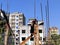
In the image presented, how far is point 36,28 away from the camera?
3465mm

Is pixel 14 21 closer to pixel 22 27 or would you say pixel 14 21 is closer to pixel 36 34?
pixel 22 27

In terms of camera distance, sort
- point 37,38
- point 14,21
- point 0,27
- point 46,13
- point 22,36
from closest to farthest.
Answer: point 37,38, point 46,13, point 0,27, point 22,36, point 14,21

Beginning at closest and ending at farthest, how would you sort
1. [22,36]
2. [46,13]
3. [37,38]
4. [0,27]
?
[37,38], [46,13], [0,27], [22,36]

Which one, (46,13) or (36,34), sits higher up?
(46,13)

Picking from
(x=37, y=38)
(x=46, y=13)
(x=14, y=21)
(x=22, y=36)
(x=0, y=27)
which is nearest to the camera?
(x=37, y=38)

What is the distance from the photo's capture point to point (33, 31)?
3547 millimetres

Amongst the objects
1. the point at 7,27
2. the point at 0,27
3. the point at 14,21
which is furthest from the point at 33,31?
the point at 14,21

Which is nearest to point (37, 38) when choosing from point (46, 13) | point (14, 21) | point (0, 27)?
point (46, 13)

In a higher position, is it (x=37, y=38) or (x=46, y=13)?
(x=46, y=13)

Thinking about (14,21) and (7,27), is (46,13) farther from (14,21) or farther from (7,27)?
(14,21)

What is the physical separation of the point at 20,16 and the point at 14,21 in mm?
3051

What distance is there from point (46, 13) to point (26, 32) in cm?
4189

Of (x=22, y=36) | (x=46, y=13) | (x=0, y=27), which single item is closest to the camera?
(x=46, y=13)

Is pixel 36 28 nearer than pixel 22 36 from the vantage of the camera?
Yes
